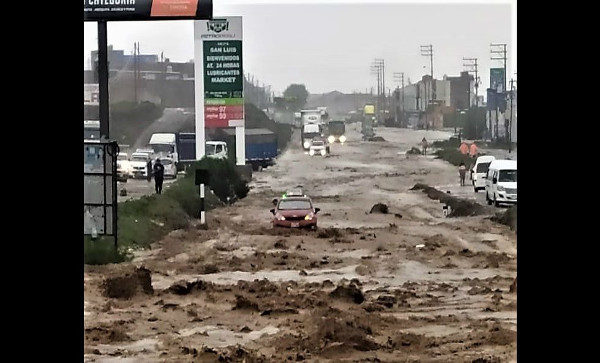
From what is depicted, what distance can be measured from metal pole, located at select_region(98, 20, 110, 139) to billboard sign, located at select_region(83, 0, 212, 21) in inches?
4.2

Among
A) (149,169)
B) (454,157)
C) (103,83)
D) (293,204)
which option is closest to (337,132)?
(293,204)

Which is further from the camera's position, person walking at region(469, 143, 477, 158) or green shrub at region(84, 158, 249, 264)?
person walking at region(469, 143, 477, 158)

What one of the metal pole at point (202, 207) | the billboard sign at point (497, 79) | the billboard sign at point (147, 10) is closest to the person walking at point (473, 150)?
the billboard sign at point (497, 79)

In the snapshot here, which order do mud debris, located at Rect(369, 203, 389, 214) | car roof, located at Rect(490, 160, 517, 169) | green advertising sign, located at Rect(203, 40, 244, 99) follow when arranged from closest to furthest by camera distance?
car roof, located at Rect(490, 160, 517, 169)
green advertising sign, located at Rect(203, 40, 244, 99)
mud debris, located at Rect(369, 203, 389, 214)

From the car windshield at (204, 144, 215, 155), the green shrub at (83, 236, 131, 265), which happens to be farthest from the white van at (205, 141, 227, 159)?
the green shrub at (83, 236, 131, 265)

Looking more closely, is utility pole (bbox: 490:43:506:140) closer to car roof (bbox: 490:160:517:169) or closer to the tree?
car roof (bbox: 490:160:517:169)

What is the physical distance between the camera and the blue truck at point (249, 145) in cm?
451

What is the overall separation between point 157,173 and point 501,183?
1.65 meters

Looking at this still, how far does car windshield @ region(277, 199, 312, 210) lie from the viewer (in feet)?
15.0
